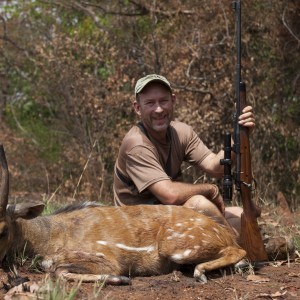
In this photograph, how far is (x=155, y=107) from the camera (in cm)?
673

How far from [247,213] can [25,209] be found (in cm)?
193

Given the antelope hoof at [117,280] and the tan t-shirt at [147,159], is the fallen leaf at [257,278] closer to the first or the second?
the antelope hoof at [117,280]

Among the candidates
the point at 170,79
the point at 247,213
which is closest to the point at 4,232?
the point at 247,213

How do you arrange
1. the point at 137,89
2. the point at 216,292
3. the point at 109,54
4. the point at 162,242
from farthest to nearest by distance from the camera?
the point at 109,54
the point at 137,89
the point at 162,242
the point at 216,292

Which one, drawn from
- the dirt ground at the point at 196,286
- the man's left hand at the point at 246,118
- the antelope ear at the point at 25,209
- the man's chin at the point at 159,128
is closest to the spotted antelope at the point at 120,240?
the antelope ear at the point at 25,209

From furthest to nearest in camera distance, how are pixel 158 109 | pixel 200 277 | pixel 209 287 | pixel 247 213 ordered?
pixel 158 109 → pixel 247 213 → pixel 200 277 → pixel 209 287

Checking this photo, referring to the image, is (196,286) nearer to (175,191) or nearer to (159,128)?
(175,191)

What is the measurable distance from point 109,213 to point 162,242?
594 mm

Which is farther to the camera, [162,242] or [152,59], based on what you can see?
[152,59]

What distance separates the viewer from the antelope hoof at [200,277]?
19.1ft

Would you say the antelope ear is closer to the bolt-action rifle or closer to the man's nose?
the man's nose

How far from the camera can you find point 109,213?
6.44m

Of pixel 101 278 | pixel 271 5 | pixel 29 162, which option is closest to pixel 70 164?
pixel 29 162

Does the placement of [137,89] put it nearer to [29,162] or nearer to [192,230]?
[192,230]
